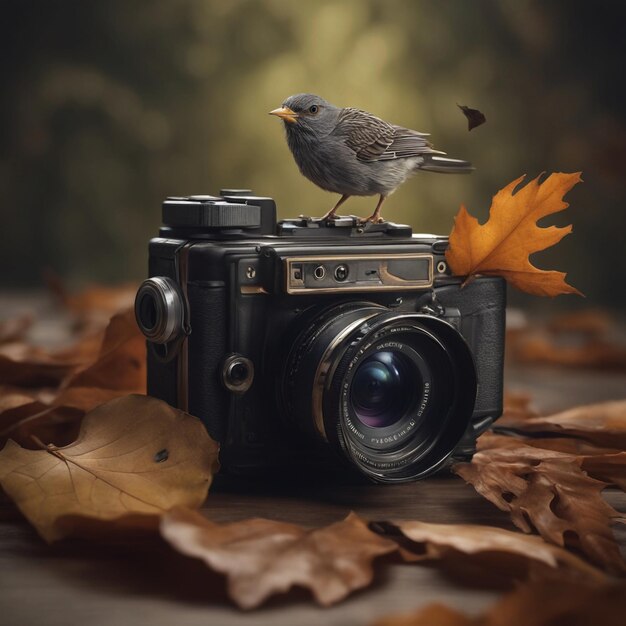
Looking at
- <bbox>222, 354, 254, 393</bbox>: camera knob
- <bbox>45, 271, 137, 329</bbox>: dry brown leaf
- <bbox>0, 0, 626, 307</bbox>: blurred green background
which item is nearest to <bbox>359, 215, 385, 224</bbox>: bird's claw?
<bbox>222, 354, 254, 393</bbox>: camera knob

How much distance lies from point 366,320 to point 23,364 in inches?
17.0

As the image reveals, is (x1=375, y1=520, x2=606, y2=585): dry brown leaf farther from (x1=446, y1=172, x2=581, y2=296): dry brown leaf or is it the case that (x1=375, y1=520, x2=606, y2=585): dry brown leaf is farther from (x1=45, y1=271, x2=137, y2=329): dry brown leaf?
(x1=45, y1=271, x2=137, y2=329): dry brown leaf

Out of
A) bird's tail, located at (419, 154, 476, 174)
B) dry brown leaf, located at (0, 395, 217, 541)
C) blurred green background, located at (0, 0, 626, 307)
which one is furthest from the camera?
blurred green background, located at (0, 0, 626, 307)

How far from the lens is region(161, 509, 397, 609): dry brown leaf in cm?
54

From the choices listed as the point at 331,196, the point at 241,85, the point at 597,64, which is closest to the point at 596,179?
the point at 597,64

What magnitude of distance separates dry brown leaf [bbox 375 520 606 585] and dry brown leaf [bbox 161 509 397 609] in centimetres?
2

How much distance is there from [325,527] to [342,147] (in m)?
0.29

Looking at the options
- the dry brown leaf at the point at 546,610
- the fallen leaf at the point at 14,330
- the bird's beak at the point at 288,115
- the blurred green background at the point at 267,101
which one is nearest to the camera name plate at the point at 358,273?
the bird's beak at the point at 288,115

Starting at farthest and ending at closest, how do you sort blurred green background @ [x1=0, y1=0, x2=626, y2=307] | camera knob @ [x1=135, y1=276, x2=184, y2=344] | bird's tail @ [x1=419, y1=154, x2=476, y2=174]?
blurred green background @ [x1=0, y1=0, x2=626, y2=307], bird's tail @ [x1=419, y1=154, x2=476, y2=174], camera knob @ [x1=135, y1=276, x2=184, y2=344]

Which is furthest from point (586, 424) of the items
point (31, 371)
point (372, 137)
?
point (31, 371)

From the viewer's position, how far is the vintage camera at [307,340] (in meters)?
0.72

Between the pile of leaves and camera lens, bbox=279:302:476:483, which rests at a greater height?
camera lens, bbox=279:302:476:483

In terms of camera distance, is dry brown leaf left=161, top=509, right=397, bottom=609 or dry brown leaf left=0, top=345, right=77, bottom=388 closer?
dry brown leaf left=161, top=509, right=397, bottom=609

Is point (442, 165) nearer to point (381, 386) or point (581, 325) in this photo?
point (381, 386)
